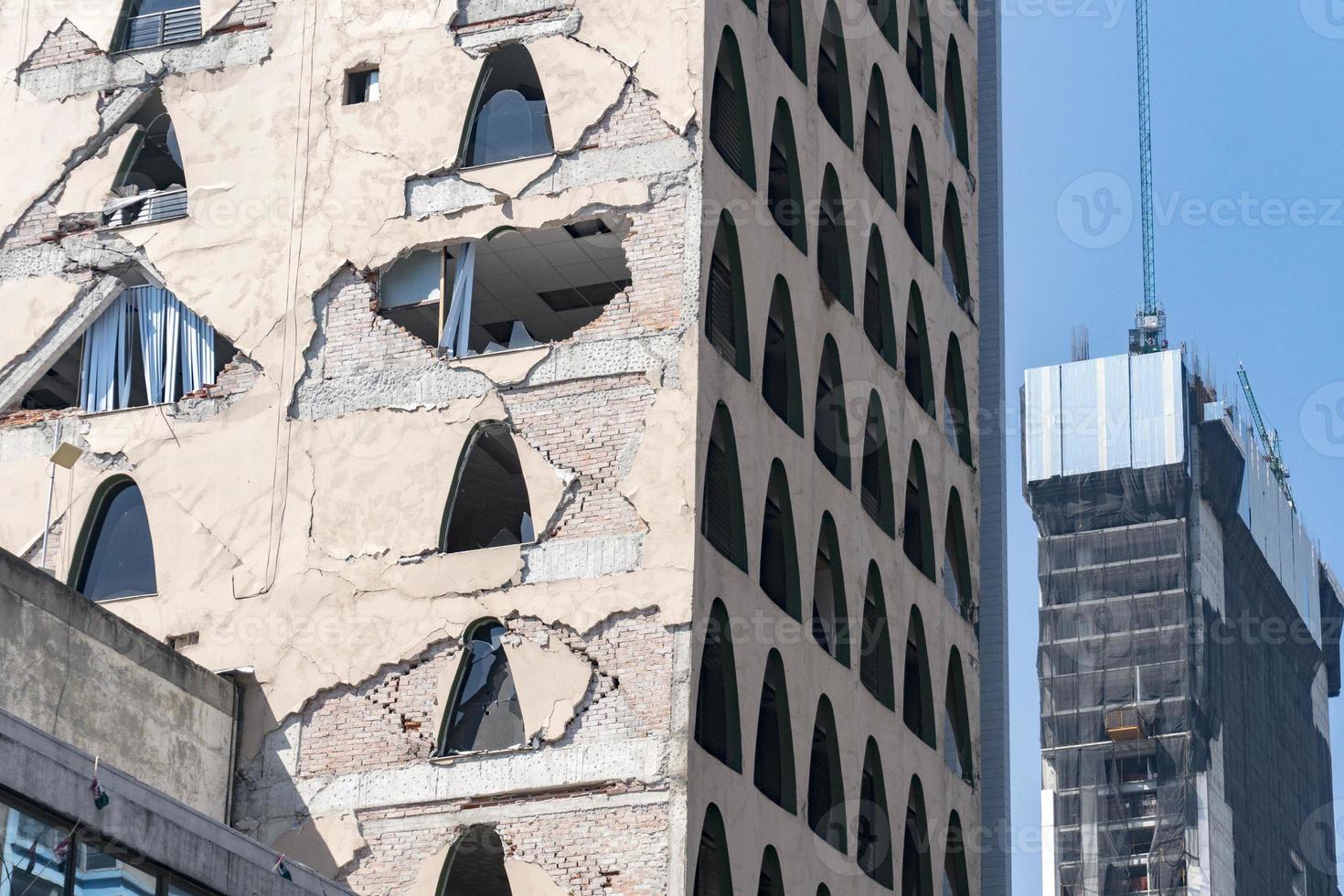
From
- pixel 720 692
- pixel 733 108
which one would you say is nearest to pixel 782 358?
pixel 733 108

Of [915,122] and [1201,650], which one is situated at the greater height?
[1201,650]

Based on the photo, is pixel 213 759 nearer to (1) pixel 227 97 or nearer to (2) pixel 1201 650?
(1) pixel 227 97

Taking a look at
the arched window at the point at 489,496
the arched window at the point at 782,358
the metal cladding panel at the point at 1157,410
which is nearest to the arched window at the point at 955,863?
the arched window at the point at 782,358

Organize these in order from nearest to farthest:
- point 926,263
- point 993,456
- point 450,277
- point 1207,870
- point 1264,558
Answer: point 450,277
point 926,263
point 993,456
point 1207,870
point 1264,558

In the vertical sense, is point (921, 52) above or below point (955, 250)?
above

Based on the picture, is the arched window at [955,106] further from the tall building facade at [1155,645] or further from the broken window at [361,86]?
the tall building facade at [1155,645]

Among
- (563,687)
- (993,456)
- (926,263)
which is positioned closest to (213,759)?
(563,687)

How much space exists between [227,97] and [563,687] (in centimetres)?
1106

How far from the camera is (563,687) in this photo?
29.3 metres

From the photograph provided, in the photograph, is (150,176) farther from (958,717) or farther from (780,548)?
(958,717)

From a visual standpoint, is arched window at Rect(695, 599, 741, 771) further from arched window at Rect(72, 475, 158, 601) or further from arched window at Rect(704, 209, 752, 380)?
arched window at Rect(72, 475, 158, 601)

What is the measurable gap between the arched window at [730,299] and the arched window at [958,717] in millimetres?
9963

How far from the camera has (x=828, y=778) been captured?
1339 inches

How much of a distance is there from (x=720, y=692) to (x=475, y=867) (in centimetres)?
391
